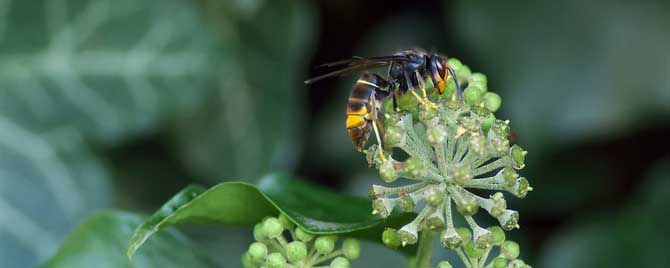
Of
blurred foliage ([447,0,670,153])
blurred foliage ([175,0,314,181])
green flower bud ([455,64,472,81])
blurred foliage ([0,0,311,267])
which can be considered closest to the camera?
green flower bud ([455,64,472,81])

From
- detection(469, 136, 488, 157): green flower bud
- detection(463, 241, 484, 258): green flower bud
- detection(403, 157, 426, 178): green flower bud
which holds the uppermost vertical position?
detection(469, 136, 488, 157): green flower bud

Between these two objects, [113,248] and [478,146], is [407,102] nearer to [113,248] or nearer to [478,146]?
[478,146]

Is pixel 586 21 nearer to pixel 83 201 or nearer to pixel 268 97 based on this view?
pixel 268 97

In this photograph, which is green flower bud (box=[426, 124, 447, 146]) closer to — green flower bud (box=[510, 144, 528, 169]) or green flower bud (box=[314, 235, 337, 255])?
green flower bud (box=[510, 144, 528, 169])

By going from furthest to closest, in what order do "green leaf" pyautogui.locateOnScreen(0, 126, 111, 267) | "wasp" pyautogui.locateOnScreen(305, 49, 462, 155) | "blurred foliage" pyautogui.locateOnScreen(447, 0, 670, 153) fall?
"blurred foliage" pyautogui.locateOnScreen(447, 0, 670, 153)
"green leaf" pyautogui.locateOnScreen(0, 126, 111, 267)
"wasp" pyautogui.locateOnScreen(305, 49, 462, 155)

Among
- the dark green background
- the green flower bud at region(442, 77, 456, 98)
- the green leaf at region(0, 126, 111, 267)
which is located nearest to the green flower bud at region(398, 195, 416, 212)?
the green flower bud at region(442, 77, 456, 98)

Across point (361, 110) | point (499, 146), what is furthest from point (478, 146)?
point (361, 110)

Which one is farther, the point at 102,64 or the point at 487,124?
the point at 102,64
